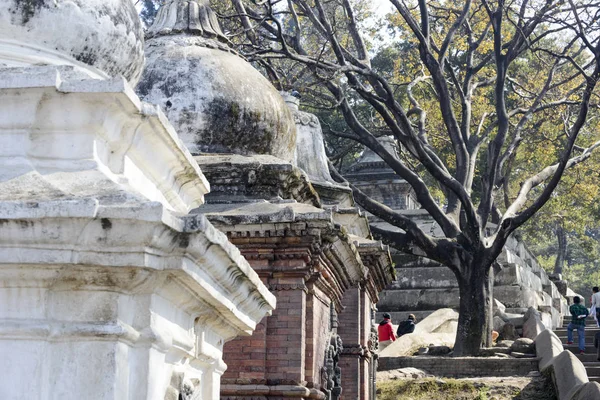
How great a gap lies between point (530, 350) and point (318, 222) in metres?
10.8

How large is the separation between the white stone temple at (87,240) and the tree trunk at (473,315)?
1374 cm

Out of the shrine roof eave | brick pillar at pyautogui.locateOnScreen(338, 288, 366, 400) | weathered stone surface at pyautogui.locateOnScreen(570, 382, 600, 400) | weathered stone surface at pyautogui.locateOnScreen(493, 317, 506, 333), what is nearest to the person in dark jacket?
weathered stone surface at pyautogui.locateOnScreen(493, 317, 506, 333)

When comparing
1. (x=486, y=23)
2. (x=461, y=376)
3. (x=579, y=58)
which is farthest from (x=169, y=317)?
(x=579, y=58)

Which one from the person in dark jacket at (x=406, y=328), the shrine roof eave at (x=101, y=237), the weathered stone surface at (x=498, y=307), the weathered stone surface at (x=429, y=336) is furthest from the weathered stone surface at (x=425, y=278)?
the shrine roof eave at (x=101, y=237)

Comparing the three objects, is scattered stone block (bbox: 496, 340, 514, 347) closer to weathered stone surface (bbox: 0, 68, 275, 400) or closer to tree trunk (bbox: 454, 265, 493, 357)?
tree trunk (bbox: 454, 265, 493, 357)

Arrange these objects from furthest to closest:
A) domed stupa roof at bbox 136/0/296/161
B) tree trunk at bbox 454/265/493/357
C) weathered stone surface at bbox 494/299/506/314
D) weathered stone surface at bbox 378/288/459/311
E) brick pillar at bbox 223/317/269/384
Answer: weathered stone surface at bbox 378/288/459/311
weathered stone surface at bbox 494/299/506/314
tree trunk at bbox 454/265/493/357
domed stupa roof at bbox 136/0/296/161
brick pillar at bbox 223/317/269/384

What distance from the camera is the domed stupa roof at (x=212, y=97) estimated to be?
8.70 meters

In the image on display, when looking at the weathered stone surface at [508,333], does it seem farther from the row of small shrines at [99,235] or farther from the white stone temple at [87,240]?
the white stone temple at [87,240]

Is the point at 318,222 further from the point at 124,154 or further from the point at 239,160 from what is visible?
the point at 124,154

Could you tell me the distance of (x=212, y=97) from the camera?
8.75 metres

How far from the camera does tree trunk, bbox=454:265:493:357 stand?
56.7 ft

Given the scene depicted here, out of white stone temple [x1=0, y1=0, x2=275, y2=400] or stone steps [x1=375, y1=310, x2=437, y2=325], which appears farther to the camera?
stone steps [x1=375, y1=310, x2=437, y2=325]

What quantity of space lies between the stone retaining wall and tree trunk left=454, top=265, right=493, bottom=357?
2.29ft

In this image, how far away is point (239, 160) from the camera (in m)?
8.45
